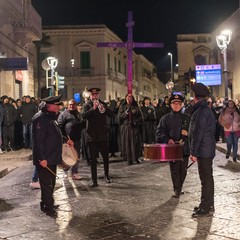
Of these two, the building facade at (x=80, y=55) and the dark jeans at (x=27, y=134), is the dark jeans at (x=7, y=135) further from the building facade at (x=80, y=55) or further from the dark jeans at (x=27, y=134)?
the building facade at (x=80, y=55)

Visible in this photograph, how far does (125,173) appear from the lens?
472 inches

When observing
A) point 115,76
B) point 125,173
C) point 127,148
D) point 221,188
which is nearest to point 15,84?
point 127,148

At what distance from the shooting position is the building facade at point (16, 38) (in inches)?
942

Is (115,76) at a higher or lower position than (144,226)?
higher

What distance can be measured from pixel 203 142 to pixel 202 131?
17 centimetres

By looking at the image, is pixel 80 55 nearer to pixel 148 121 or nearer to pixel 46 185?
pixel 148 121

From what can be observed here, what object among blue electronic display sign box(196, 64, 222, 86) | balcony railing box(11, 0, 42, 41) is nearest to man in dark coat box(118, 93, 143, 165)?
balcony railing box(11, 0, 42, 41)

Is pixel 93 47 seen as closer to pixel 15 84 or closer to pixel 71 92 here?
pixel 71 92

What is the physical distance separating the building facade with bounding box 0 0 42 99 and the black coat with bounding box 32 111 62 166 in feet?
48.3

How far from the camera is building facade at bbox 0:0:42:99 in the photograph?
23.9 metres

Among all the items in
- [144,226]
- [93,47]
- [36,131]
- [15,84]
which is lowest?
[144,226]

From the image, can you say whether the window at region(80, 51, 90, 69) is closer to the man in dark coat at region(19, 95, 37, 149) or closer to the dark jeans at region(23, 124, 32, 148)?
the dark jeans at region(23, 124, 32, 148)

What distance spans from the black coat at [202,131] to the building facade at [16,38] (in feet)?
52.4

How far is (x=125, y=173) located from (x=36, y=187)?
267 centimetres
